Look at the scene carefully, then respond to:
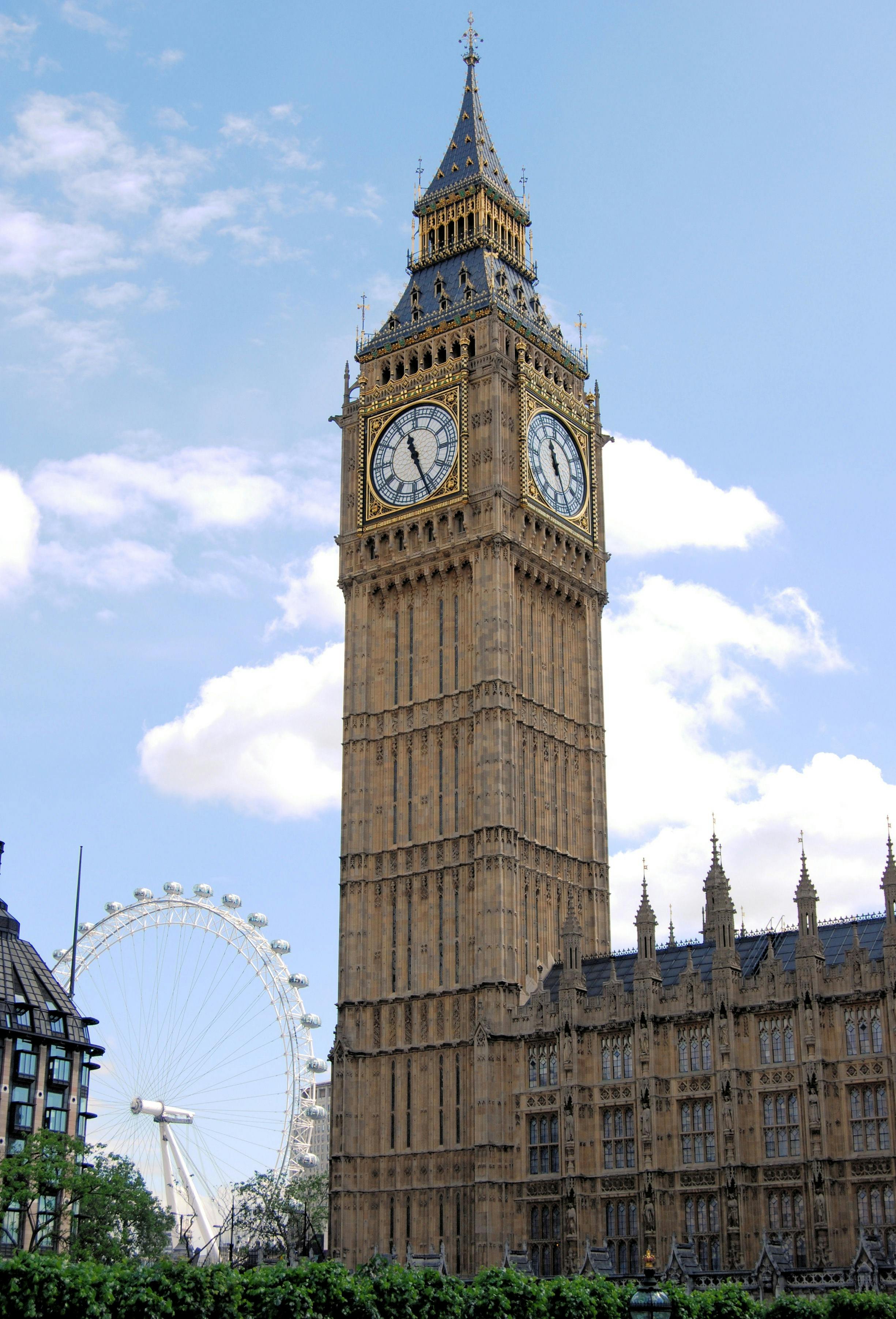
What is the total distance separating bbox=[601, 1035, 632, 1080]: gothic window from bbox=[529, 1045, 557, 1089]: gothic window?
2919 millimetres

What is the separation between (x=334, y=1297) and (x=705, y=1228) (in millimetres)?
32676

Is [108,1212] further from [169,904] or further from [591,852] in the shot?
[169,904]

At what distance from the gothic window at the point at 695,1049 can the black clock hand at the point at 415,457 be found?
37.7 meters

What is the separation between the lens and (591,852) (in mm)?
97375

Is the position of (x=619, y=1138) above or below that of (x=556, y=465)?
below

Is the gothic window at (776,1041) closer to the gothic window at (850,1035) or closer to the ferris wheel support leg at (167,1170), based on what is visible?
the gothic window at (850,1035)

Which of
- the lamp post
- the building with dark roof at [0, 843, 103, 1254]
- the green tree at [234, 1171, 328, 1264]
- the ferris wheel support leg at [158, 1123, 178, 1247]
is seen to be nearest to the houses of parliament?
the building with dark roof at [0, 843, 103, 1254]

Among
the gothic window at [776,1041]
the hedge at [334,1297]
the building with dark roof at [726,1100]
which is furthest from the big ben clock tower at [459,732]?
the hedge at [334,1297]

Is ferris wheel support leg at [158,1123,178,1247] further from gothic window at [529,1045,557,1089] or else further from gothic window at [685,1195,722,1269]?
gothic window at [685,1195,722,1269]

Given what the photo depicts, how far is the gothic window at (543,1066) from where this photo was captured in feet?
277

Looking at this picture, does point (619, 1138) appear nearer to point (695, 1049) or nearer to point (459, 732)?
point (695, 1049)

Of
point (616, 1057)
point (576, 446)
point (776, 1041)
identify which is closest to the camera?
point (776, 1041)

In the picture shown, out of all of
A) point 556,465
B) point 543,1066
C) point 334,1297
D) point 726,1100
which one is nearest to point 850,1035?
point 726,1100

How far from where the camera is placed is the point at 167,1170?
452 feet
